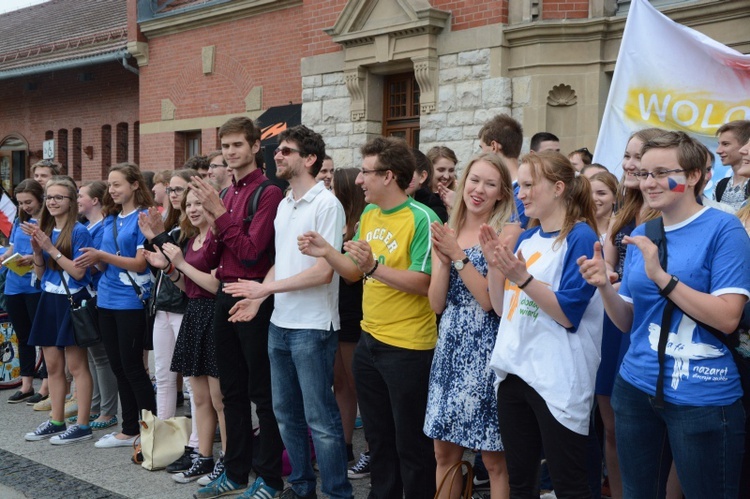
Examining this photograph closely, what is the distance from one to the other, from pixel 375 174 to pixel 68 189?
3.60m

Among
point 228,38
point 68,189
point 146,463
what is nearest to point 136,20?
point 228,38

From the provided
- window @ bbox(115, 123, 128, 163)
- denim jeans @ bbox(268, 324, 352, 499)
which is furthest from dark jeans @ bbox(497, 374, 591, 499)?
window @ bbox(115, 123, 128, 163)

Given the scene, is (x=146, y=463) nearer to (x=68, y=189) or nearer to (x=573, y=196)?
(x=68, y=189)

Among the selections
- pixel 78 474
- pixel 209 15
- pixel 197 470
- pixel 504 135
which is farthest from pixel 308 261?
pixel 209 15

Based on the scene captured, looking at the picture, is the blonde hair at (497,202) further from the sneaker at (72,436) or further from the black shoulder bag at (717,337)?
the sneaker at (72,436)

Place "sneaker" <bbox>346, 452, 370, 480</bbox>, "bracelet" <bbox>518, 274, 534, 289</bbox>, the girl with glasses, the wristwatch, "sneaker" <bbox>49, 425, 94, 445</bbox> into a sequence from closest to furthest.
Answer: "bracelet" <bbox>518, 274, 534, 289</bbox> → the wristwatch → "sneaker" <bbox>346, 452, 370, 480</bbox> → "sneaker" <bbox>49, 425, 94, 445</bbox> → the girl with glasses

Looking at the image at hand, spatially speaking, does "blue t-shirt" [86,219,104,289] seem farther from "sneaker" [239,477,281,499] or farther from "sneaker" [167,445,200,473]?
"sneaker" [239,477,281,499]

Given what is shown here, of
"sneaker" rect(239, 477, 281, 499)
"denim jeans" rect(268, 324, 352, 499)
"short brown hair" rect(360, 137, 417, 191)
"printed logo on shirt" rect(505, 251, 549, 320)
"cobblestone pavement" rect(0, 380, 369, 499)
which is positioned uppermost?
"short brown hair" rect(360, 137, 417, 191)

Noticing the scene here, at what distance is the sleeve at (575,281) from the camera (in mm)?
3520

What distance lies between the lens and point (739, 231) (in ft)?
10.2

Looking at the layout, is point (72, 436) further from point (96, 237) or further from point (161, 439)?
point (96, 237)

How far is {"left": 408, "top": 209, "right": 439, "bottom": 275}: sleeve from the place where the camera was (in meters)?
4.28

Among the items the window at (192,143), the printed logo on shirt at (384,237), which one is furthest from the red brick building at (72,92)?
the printed logo on shirt at (384,237)

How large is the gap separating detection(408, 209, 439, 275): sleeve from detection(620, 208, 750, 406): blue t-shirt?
1302 mm
